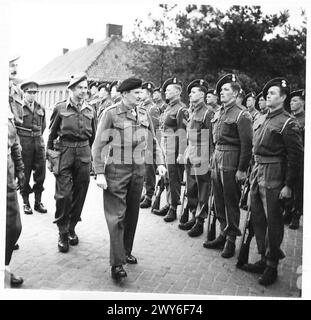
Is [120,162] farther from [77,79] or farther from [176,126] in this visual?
[176,126]

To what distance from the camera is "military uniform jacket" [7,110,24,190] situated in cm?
383

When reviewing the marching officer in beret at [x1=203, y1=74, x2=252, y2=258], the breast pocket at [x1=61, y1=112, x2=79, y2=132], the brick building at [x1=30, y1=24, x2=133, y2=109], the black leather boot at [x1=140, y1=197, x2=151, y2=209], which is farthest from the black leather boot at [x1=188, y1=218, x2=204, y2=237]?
the brick building at [x1=30, y1=24, x2=133, y2=109]

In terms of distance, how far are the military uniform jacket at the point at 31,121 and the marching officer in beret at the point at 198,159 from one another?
2.67m

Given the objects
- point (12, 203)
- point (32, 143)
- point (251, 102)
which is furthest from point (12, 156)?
point (251, 102)

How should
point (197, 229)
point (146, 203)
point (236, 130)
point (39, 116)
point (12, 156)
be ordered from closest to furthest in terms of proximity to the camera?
point (12, 156) < point (236, 130) < point (197, 229) < point (39, 116) < point (146, 203)

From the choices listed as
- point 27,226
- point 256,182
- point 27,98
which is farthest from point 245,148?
point 27,98

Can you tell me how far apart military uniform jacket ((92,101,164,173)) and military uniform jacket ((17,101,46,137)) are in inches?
107

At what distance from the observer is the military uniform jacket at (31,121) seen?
21.7 ft

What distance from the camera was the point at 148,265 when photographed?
15.5 ft

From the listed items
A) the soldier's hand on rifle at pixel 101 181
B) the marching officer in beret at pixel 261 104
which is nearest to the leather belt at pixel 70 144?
the soldier's hand on rifle at pixel 101 181

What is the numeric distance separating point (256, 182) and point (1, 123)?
2.84 metres

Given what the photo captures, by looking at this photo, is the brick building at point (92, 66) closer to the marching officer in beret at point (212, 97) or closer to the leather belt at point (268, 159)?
the marching officer in beret at point (212, 97)

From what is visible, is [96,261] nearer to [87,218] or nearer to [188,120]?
[87,218]

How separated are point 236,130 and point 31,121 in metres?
3.65
